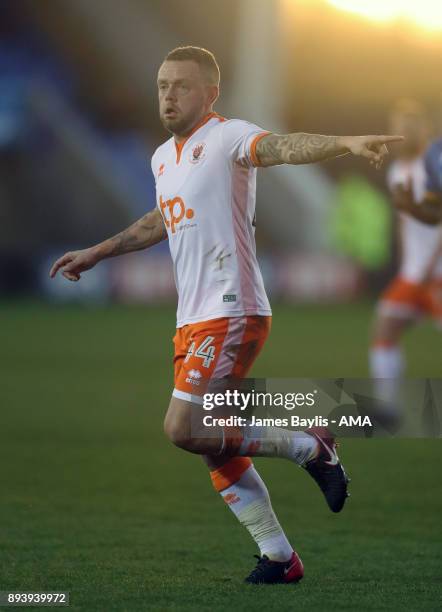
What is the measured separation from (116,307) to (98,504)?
17949mm

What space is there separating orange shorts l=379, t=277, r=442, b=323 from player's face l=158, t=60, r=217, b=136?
244 inches

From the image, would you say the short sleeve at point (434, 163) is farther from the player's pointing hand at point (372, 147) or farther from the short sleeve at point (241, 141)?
the player's pointing hand at point (372, 147)

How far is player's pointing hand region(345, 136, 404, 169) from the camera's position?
4453 mm

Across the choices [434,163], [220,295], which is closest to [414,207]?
[434,163]

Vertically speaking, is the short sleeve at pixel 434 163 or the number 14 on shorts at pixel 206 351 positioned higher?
the short sleeve at pixel 434 163

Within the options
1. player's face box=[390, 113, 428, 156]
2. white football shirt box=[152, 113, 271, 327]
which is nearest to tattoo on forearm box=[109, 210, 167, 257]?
white football shirt box=[152, 113, 271, 327]

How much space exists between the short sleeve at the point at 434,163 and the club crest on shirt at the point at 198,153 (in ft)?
6.76

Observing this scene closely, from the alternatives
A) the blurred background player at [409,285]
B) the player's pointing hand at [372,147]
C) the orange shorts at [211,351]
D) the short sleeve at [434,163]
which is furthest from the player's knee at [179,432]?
the blurred background player at [409,285]

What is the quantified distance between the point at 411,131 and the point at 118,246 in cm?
603

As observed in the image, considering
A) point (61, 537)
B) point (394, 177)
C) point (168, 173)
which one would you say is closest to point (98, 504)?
point (61, 537)

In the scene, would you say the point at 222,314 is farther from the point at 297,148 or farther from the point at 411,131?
the point at 411,131

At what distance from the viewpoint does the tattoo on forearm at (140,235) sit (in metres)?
5.80

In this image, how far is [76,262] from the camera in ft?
18.7

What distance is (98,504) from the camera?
24.2ft
